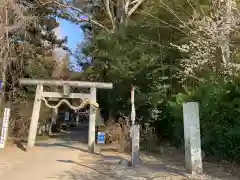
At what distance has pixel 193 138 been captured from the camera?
348 inches

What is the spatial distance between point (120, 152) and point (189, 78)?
4.25m

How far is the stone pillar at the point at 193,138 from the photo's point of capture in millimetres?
8820

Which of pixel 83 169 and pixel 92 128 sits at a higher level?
pixel 92 128

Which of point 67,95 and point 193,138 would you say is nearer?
point 193,138

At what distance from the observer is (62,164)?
34.9ft

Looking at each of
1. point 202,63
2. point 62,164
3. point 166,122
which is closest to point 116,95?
point 166,122

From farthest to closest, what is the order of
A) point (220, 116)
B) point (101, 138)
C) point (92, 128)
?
point (101, 138)
point (92, 128)
point (220, 116)

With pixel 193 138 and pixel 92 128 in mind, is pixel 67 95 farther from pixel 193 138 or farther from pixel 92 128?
pixel 193 138

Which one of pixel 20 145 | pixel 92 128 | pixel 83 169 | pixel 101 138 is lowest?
pixel 83 169

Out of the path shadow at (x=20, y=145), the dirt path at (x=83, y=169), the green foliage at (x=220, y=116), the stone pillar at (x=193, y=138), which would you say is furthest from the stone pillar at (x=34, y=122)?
the stone pillar at (x=193, y=138)

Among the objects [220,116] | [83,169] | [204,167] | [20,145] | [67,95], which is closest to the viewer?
[83,169]

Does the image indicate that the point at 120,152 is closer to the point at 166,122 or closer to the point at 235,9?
the point at 166,122

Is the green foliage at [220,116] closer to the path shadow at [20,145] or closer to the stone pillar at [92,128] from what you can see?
the stone pillar at [92,128]

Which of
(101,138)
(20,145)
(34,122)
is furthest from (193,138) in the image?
(20,145)
